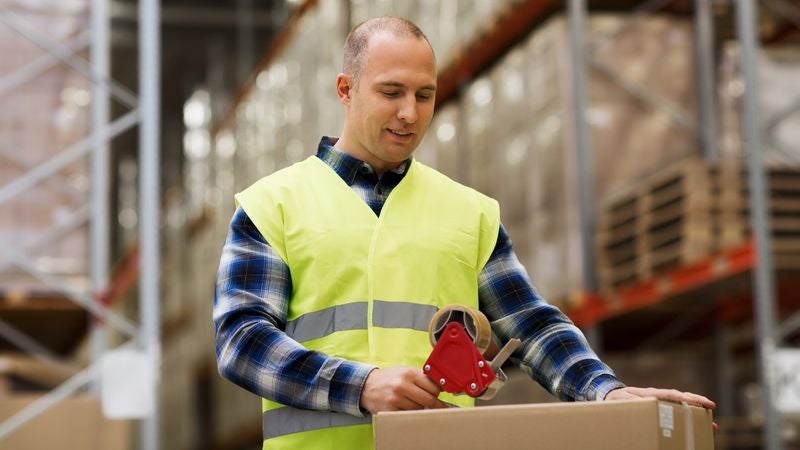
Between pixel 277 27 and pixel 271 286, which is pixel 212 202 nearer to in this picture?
pixel 277 27

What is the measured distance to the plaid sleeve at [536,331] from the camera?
276 centimetres

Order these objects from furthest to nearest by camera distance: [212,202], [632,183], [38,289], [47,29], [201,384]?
[201,384], [212,202], [632,183], [47,29], [38,289]

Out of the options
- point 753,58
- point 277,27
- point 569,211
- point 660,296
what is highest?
point 277,27

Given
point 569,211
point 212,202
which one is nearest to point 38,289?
point 569,211

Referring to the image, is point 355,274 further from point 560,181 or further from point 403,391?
point 560,181

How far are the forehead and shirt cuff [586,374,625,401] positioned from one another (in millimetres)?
658

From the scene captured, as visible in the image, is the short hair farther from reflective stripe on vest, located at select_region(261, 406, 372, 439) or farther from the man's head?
reflective stripe on vest, located at select_region(261, 406, 372, 439)

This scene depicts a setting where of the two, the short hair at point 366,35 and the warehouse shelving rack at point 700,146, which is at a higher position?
the warehouse shelving rack at point 700,146

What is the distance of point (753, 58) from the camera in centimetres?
894

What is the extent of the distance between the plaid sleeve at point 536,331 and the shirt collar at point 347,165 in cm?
26

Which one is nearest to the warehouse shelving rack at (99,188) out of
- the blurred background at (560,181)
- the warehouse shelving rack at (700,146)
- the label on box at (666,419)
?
the blurred background at (560,181)

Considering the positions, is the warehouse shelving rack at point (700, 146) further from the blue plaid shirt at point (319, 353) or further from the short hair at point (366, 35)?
the short hair at point (366, 35)

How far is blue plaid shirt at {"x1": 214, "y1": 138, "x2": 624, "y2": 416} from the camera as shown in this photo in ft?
8.38

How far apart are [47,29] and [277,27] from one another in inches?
422
